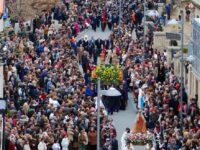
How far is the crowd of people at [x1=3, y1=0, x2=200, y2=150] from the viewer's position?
61.4m

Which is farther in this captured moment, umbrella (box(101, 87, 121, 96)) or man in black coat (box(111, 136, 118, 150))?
umbrella (box(101, 87, 121, 96))

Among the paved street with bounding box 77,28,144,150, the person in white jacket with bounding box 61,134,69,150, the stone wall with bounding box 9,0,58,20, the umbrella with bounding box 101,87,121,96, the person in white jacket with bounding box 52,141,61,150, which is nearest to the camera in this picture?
the person in white jacket with bounding box 52,141,61,150

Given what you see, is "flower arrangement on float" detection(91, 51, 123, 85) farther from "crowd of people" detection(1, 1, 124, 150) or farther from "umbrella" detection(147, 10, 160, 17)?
"umbrella" detection(147, 10, 160, 17)

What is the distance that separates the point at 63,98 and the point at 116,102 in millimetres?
2664

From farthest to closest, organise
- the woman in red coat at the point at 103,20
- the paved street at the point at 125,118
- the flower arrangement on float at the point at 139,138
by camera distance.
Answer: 1. the woman in red coat at the point at 103,20
2. the paved street at the point at 125,118
3. the flower arrangement on float at the point at 139,138

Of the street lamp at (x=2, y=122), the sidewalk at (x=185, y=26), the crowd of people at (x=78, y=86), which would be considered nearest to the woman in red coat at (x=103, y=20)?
the crowd of people at (x=78, y=86)

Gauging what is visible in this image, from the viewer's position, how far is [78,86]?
7138 cm

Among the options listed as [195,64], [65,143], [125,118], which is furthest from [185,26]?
[65,143]

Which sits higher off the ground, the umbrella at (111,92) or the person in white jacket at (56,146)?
the umbrella at (111,92)

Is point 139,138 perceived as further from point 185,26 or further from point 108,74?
point 185,26

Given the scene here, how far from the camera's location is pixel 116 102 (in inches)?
2771

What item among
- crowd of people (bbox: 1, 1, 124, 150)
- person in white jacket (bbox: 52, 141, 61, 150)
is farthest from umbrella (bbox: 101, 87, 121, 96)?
person in white jacket (bbox: 52, 141, 61, 150)

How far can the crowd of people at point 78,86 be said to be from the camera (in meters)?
61.4

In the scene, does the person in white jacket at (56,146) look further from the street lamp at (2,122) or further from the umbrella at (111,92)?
the umbrella at (111,92)
